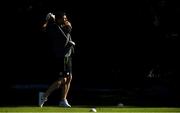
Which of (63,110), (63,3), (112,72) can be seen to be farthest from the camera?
(112,72)

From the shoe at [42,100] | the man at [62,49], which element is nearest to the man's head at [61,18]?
the man at [62,49]

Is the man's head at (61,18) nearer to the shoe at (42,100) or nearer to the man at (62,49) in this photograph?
the man at (62,49)

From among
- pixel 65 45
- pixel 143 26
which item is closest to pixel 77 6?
pixel 143 26

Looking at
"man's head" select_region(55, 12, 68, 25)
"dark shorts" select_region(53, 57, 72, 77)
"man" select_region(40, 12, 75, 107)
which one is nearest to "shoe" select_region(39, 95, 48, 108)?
"man" select_region(40, 12, 75, 107)

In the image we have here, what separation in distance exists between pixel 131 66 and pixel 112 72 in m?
0.70

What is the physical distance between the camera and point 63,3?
23.2 m

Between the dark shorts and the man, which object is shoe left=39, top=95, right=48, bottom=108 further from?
the dark shorts

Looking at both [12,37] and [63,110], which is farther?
[12,37]

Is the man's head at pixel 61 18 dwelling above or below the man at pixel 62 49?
above

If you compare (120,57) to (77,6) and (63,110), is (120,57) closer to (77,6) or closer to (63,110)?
(77,6)

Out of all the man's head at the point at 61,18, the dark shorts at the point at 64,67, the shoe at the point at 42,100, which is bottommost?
the shoe at the point at 42,100

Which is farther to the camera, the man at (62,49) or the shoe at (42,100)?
the shoe at (42,100)

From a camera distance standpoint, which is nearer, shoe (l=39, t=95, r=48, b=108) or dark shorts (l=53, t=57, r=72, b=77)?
dark shorts (l=53, t=57, r=72, b=77)

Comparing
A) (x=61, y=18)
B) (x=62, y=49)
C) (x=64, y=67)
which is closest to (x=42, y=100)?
(x=64, y=67)
